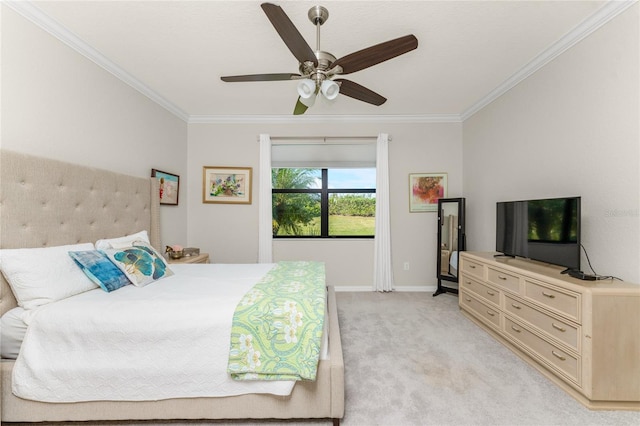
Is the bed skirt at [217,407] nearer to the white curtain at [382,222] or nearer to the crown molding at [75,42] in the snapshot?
the crown molding at [75,42]

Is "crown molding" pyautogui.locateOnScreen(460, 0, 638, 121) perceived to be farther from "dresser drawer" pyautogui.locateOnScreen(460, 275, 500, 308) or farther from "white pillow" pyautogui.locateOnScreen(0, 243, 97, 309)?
"white pillow" pyautogui.locateOnScreen(0, 243, 97, 309)

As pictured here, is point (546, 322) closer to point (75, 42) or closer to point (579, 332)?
point (579, 332)

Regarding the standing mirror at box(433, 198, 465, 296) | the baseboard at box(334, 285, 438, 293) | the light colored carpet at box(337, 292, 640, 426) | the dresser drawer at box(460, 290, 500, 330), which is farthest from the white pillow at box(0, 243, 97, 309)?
the standing mirror at box(433, 198, 465, 296)

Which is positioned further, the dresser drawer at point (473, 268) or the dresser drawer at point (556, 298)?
the dresser drawer at point (473, 268)

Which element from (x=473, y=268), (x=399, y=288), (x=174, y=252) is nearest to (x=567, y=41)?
(x=473, y=268)

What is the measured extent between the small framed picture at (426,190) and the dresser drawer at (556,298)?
1960 millimetres

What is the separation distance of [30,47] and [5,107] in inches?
19.5

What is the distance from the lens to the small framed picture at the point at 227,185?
12.9 feet

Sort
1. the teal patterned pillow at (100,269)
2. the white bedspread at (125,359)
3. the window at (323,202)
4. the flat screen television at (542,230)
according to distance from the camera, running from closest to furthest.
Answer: the white bedspread at (125,359)
the teal patterned pillow at (100,269)
the flat screen television at (542,230)
the window at (323,202)

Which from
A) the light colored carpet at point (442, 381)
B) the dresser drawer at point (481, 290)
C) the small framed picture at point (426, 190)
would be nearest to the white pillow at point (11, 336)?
the light colored carpet at point (442, 381)

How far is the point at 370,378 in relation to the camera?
1.88 metres

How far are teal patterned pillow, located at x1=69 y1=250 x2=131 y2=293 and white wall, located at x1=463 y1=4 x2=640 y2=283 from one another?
350 cm

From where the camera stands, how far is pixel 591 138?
2.01 meters

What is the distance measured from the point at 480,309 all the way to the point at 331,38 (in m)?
2.90
